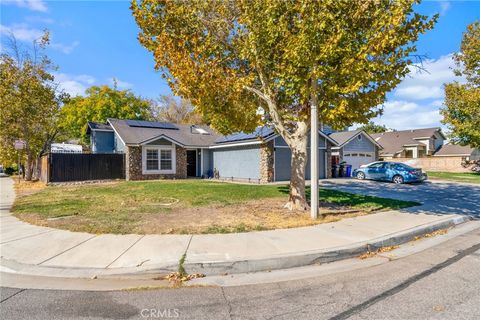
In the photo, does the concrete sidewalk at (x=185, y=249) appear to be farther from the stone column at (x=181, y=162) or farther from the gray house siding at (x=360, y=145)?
the gray house siding at (x=360, y=145)

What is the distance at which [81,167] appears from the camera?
20.7 meters

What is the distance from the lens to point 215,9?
31.5 feet

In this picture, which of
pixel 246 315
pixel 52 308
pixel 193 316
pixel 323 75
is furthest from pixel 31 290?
pixel 323 75

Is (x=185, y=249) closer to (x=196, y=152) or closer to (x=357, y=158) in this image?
(x=196, y=152)

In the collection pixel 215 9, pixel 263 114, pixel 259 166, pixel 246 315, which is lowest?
pixel 246 315

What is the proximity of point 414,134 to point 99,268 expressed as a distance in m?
51.0

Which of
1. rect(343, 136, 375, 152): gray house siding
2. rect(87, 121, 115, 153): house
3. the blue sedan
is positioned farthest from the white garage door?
rect(87, 121, 115, 153): house

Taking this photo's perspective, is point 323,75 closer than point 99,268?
No

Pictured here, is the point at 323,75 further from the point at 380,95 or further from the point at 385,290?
the point at 385,290

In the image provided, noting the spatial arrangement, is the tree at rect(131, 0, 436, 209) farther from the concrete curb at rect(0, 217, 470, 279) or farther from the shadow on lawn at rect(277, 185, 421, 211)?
the concrete curb at rect(0, 217, 470, 279)

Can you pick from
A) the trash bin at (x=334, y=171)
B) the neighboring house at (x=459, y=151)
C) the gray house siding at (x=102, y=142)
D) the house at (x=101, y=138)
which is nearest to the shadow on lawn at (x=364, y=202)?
the trash bin at (x=334, y=171)

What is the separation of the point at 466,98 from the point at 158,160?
22.2m

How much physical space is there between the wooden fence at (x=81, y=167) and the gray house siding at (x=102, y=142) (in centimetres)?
423

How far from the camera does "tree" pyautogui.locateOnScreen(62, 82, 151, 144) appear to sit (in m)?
37.6
